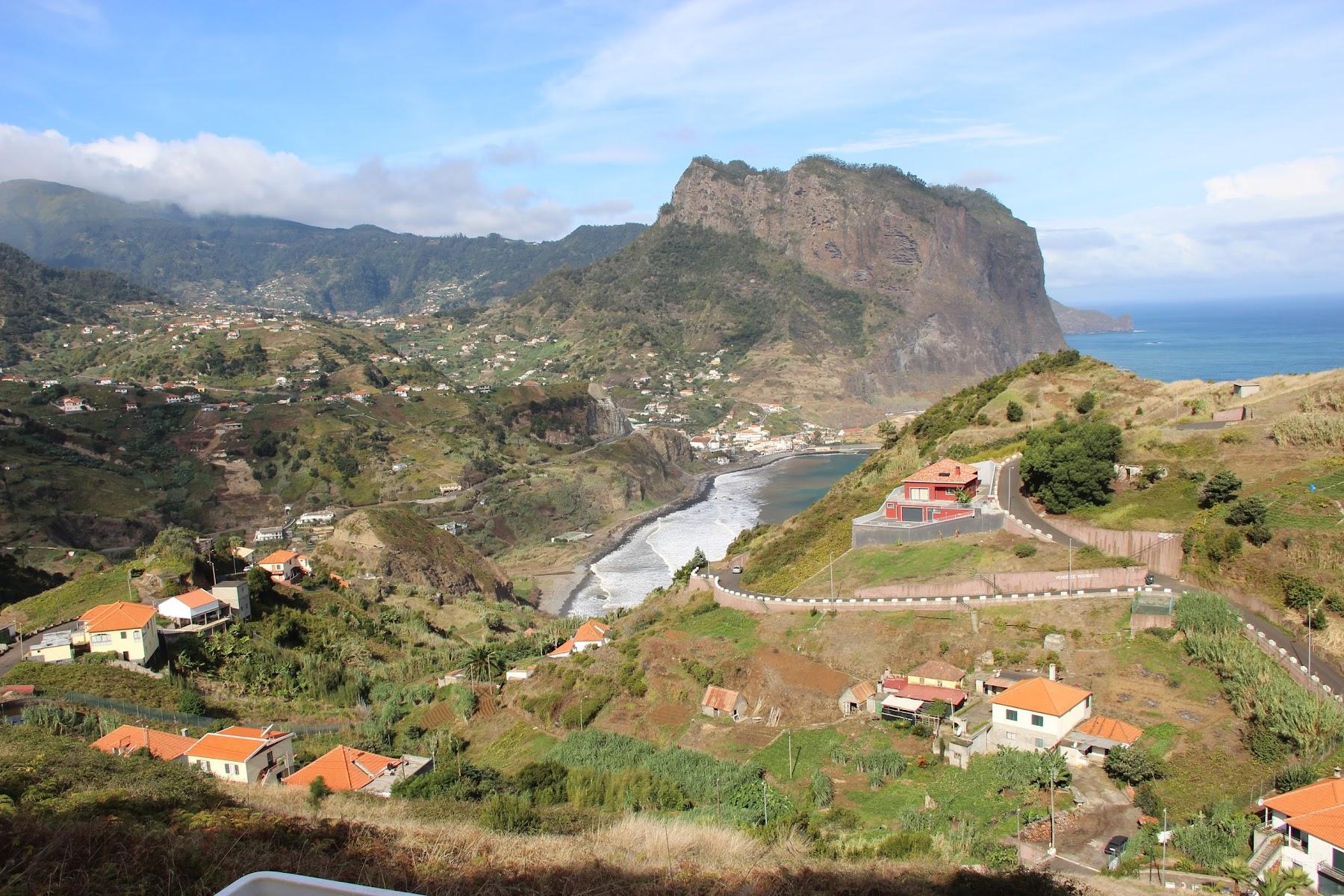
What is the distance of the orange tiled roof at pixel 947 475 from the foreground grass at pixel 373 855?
789 inches

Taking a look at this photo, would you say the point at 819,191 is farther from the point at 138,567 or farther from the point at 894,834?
the point at 894,834

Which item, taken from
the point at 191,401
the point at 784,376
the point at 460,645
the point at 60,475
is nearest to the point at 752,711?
the point at 460,645

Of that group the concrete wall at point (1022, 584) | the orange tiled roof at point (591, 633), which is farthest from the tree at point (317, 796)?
the orange tiled roof at point (591, 633)

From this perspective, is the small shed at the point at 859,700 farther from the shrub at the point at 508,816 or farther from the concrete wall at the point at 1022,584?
the shrub at the point at 508,816

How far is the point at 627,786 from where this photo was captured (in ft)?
53.7

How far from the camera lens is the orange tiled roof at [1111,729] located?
624 inches

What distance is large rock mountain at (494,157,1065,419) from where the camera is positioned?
144 metres

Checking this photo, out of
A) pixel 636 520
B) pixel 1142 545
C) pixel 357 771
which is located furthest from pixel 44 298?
pixel 1142 545

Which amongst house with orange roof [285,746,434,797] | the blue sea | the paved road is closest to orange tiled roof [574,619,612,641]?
house with orange roof [285,746,434,797]

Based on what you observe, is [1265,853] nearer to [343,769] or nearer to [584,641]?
[343,769]

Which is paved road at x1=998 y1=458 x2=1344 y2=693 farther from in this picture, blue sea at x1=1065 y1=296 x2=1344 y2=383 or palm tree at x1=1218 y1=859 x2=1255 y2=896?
blue sea at x1=1065 y1=296 x2=1344 y2=383

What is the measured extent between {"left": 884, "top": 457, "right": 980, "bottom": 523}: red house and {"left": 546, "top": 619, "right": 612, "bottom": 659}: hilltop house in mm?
10843

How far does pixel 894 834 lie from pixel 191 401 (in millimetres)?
77994

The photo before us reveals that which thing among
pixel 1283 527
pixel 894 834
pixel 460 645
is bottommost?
pixel 460 645
